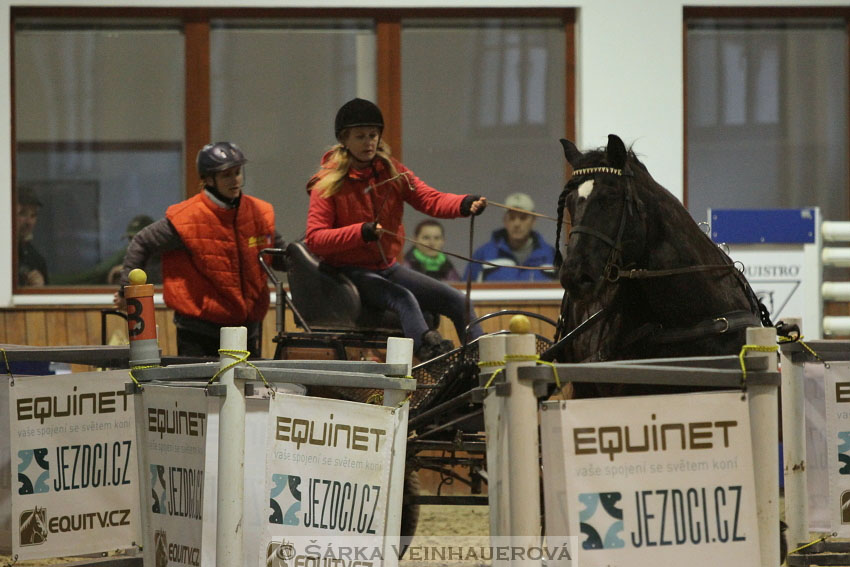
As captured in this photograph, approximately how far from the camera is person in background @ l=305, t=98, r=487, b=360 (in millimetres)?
5434

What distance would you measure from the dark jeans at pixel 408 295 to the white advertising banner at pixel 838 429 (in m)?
1.73

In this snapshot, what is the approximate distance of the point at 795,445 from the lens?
419 centimetres

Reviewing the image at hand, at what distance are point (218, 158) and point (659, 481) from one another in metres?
3.52

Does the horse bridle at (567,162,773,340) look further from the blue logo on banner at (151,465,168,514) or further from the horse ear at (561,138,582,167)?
the blue logo on banner at (151,465,168,514)

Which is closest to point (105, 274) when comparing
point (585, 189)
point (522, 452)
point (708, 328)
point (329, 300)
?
point (329, 300)

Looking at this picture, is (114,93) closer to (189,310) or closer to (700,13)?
(189,310)

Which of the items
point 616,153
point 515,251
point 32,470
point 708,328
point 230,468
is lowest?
point 32,470

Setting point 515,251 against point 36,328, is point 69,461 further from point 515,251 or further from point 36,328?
point 515,251

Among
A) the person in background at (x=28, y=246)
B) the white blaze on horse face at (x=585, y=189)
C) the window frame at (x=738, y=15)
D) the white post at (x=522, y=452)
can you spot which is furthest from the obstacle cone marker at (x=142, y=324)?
the window frame at (x=738, y=15)

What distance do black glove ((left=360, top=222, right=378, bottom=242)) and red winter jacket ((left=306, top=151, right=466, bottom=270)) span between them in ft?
0.71

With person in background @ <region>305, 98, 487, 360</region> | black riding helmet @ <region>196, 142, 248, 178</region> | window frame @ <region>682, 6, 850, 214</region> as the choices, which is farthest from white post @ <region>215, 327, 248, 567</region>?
window frame @ <region>682, 6, 850, 214</region>

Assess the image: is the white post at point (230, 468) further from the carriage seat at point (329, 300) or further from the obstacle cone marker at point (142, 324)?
the carriage seat at point (329, 300)

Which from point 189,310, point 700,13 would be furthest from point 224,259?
point 700,13

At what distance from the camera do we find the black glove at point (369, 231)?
205 inches
